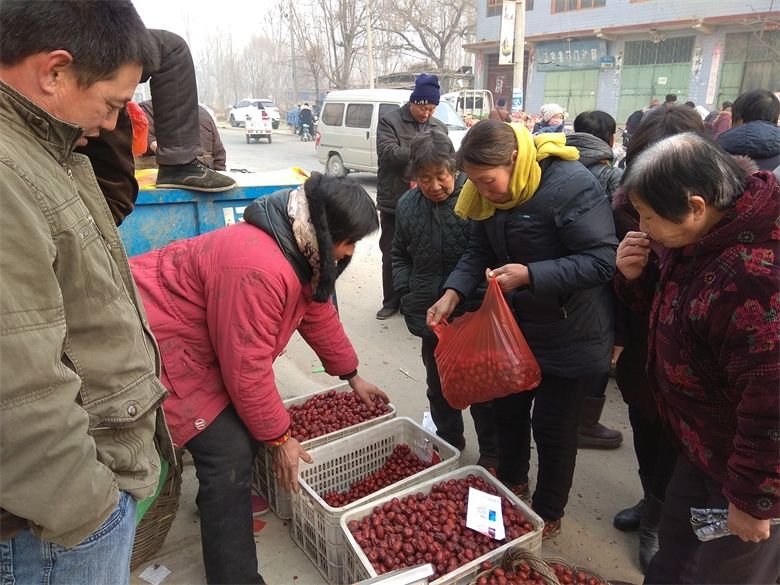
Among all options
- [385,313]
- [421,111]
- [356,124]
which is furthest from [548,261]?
[356,124]

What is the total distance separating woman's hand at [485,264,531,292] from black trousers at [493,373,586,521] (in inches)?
17.8

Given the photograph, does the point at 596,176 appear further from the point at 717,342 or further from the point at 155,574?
the point at 155,574

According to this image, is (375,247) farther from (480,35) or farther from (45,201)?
(480,35)

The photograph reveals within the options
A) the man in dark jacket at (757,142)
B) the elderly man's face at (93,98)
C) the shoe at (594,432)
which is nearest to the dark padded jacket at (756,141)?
the man in dark jacket at (757,142)

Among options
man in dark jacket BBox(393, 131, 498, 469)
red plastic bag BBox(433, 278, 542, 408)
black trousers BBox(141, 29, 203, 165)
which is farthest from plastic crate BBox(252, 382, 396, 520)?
black trousers BBox(141, 29, 203, 165)

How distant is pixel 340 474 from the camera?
8.66 ft

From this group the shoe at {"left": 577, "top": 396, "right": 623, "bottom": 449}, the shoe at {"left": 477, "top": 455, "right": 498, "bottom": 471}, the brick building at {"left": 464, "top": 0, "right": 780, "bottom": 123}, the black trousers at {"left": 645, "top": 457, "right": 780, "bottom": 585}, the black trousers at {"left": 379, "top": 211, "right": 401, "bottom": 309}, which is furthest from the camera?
the brick building at {"left": 464, "top": 0, "right": 780, "bottom": 123}

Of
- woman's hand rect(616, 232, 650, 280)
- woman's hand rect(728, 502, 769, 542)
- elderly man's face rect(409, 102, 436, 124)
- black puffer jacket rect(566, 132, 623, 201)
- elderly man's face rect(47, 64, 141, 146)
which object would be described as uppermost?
elderly man's face rect(47, 64, 141, 146)

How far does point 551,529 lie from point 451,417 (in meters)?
0.76

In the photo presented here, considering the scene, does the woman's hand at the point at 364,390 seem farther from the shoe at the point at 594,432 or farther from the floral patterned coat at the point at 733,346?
the floral patterned coat at the point at 733,346

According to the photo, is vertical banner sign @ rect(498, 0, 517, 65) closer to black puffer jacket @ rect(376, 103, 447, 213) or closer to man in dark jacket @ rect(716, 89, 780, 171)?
black puffer jacket @ rect(376, 103, 447, 213)

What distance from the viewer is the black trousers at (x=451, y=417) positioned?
2.94 m

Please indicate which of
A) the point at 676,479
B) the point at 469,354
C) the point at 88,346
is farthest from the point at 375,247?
the point at 88,346

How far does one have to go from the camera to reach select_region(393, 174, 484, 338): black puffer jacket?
2723 mm
